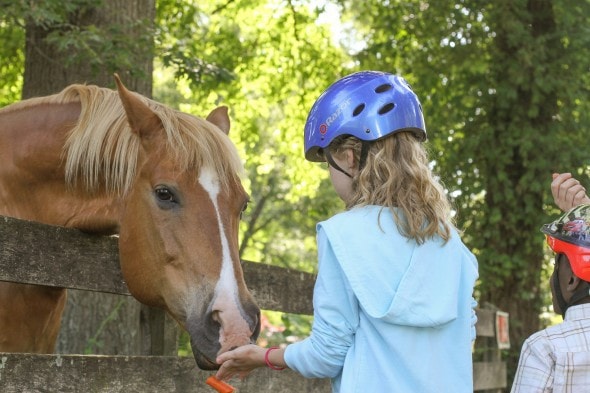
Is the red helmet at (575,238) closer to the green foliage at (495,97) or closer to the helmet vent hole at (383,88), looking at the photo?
the helmet vent hole at (383,88)

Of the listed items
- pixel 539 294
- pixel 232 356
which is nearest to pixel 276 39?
pixel 539 294

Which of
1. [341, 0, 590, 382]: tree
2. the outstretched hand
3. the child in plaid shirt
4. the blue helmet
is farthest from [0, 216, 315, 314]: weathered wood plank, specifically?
[341, 0, 590, 382]: tree

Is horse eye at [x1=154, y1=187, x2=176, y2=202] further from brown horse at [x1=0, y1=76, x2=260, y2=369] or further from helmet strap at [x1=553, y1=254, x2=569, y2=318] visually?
helmet strap at [x1=553, y1=254, x2=569, y2=318]

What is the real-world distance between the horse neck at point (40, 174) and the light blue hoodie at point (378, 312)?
1528 millimetres

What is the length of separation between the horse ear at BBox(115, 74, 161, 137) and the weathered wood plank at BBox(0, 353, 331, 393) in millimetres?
955

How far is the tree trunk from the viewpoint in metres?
6.61

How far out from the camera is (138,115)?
3652 millimetres

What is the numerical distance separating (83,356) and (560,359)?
1.79 metres

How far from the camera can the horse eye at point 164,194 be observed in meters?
3.52

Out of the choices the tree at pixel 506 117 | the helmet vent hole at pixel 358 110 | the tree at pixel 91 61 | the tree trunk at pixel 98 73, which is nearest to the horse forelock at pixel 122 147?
the helmet vent hole at pixel 358 110

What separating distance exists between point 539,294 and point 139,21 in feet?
21.1

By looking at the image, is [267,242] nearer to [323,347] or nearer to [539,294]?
[539,294]

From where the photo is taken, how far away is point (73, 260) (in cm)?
358

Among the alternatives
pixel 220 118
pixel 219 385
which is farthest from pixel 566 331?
pixel 220 118
